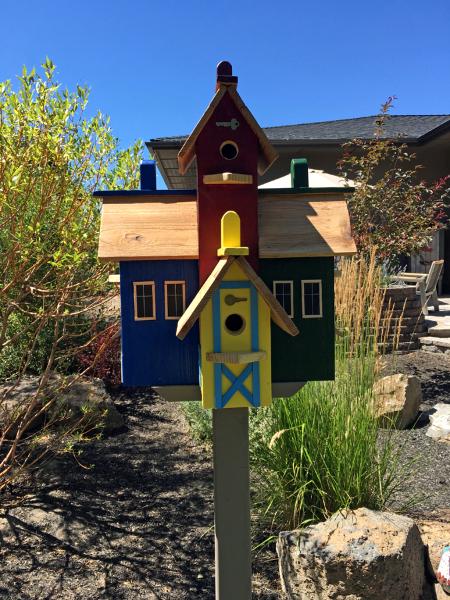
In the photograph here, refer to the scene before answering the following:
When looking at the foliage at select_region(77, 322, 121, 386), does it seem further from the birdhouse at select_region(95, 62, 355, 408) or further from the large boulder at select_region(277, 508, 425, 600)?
the birdhouse at select_region(95, 62, 355, 408)

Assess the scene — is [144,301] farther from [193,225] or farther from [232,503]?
[232,503]

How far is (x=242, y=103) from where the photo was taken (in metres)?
1.71

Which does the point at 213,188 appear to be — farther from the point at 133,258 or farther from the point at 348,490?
the point at 348,490

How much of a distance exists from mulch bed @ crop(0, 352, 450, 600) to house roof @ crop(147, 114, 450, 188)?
5855 millimetres

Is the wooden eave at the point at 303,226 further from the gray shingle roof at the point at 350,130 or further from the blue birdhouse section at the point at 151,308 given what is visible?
the gray shingle roof at the point at 350,130

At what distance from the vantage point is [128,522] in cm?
339

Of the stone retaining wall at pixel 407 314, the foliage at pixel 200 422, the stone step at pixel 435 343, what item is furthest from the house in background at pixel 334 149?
the foliage at pixel 200 422

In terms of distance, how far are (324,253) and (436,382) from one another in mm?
5323

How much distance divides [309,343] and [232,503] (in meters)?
0.73

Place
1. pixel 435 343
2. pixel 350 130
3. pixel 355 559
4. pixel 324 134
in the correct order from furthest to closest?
pixel 350 130
pixel 324 134
pixel 435 343
pixel 355 559

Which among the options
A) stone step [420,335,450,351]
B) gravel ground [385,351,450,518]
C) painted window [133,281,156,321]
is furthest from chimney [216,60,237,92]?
stone step [420,335,450,351]

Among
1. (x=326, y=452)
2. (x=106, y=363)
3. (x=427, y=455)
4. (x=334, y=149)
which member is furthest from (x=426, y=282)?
(x=326, y=452)

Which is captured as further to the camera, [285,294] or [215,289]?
[285,294]

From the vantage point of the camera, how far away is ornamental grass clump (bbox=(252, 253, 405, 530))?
2797 millimetres
